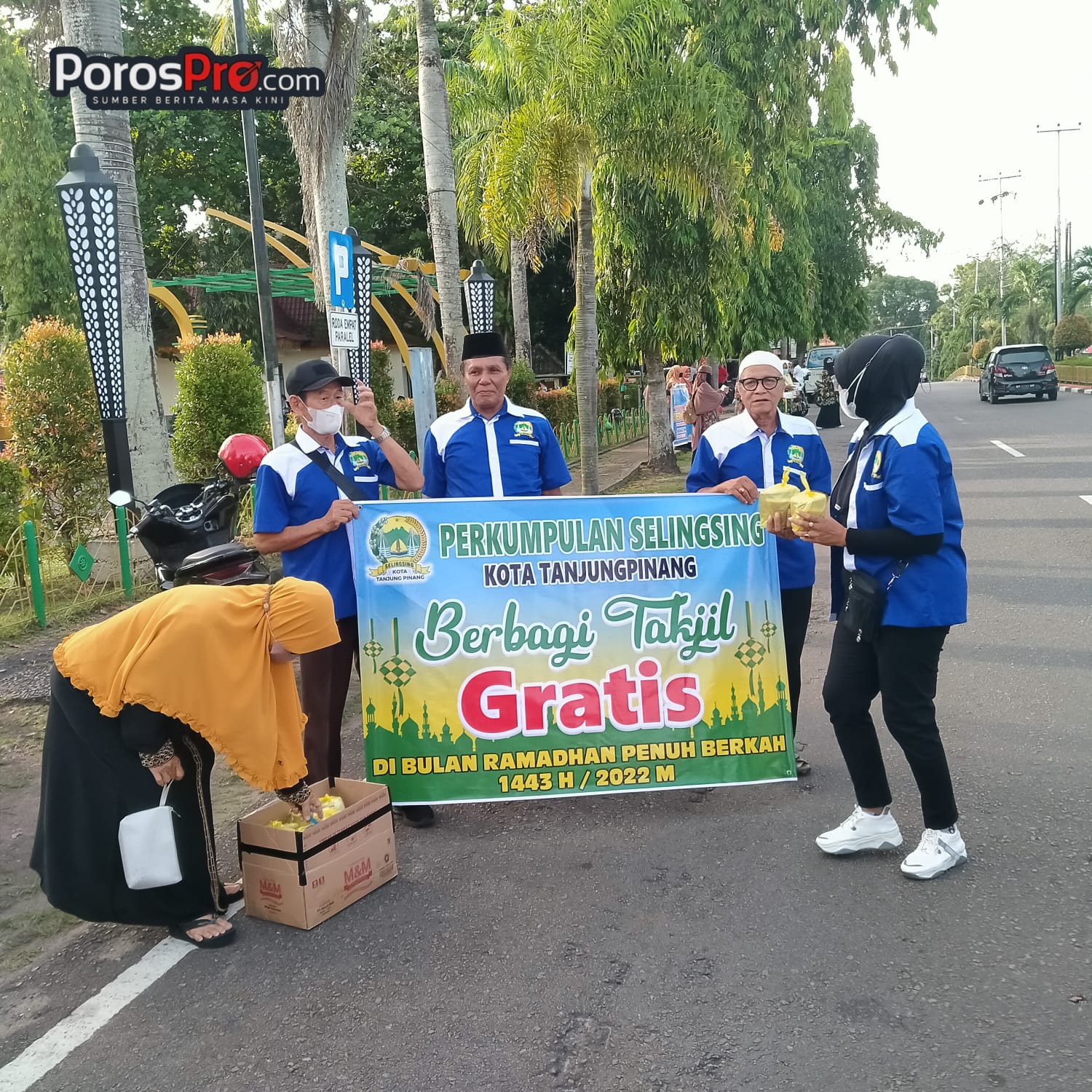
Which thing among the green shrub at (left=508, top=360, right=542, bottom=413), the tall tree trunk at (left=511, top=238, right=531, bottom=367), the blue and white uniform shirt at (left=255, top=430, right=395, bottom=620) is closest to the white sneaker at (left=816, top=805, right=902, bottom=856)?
the blue and white uniform shirt at (left=255, top=430, right=395, bottom=620)

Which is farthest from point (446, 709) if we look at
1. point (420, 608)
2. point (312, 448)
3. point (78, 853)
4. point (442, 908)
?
point (78, 853)

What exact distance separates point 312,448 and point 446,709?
1.24 metres

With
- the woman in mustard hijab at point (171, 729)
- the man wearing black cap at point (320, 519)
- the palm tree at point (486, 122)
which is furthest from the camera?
the palm tree at point (486, 122)

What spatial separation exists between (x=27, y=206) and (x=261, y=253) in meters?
18.1

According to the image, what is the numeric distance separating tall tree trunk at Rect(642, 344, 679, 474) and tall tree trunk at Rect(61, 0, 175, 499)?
9183 millimetres

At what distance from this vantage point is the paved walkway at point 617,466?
1709 cm

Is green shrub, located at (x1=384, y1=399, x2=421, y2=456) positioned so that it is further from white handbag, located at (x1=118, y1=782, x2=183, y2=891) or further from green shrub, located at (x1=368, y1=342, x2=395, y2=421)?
white handbag, located at (x1=118, y1=782, x2=183, y2=891)

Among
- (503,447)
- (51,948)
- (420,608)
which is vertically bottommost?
(51,948)

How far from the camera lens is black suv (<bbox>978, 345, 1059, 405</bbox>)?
32719 millimetres

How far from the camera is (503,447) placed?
4.85 m

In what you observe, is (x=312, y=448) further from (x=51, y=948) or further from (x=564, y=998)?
(x=564, y=998)

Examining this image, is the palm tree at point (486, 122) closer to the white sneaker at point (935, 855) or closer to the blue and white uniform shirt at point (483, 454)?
the blue and white uniform shirt at point (483, 454)

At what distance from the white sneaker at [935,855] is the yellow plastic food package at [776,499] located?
1291 mm

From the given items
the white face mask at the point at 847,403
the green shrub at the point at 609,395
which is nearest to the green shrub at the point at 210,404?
the white face mask at the point at 847,403
